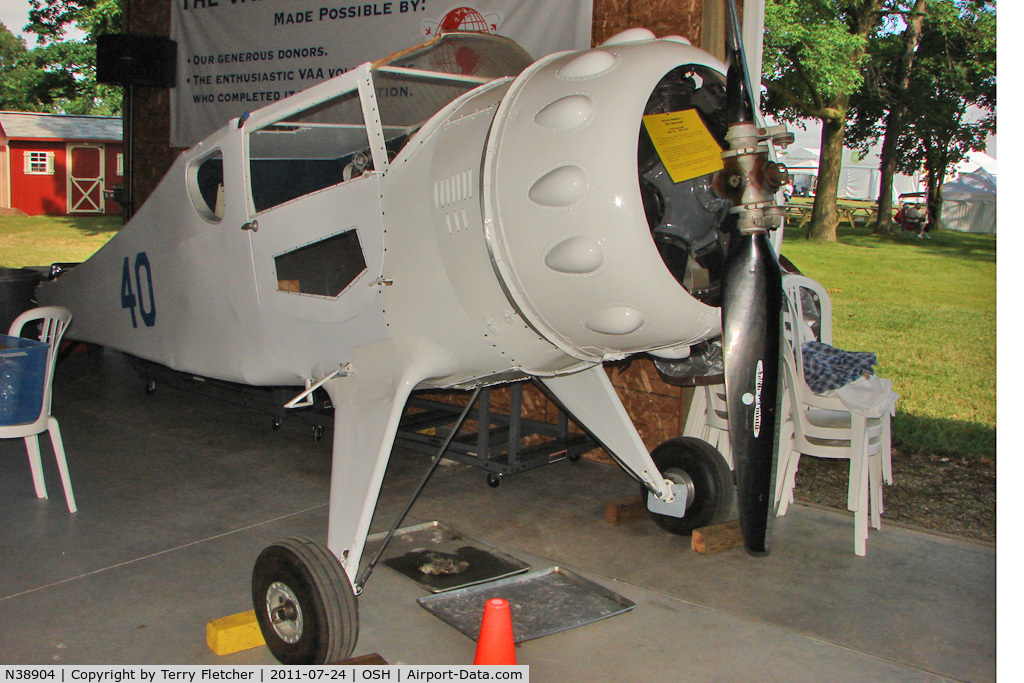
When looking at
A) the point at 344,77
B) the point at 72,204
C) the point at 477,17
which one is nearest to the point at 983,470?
the point at 477,17

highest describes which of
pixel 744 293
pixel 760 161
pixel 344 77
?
pixel 344 77

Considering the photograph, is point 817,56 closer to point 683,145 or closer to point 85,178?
point 683,145

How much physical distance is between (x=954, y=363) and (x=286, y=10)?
20.4ft

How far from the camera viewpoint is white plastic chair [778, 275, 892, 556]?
12.0 ft

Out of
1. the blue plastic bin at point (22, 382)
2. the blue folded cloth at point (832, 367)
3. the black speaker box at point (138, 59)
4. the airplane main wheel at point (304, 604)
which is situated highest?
the black speaker box at point (138, 59)

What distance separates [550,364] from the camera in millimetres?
2816

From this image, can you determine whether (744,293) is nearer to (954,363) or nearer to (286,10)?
(286,10)

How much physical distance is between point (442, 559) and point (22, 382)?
1952 mm

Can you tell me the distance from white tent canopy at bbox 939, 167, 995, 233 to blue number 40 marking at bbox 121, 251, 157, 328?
745 centimetres

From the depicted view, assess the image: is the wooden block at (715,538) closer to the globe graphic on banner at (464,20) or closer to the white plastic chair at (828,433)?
the white plastic chair at (828,433)

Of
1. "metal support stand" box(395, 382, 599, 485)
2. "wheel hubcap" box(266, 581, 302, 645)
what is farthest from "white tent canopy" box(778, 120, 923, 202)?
"wheel hubcap" box(266, 581, 302, 645)

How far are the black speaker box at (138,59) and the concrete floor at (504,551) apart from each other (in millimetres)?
3549

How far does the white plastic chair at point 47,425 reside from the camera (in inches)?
148

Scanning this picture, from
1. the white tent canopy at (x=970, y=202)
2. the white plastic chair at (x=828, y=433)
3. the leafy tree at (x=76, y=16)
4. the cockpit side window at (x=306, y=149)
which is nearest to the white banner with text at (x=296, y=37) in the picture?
the cockpit side window at (x=306, y=149)
